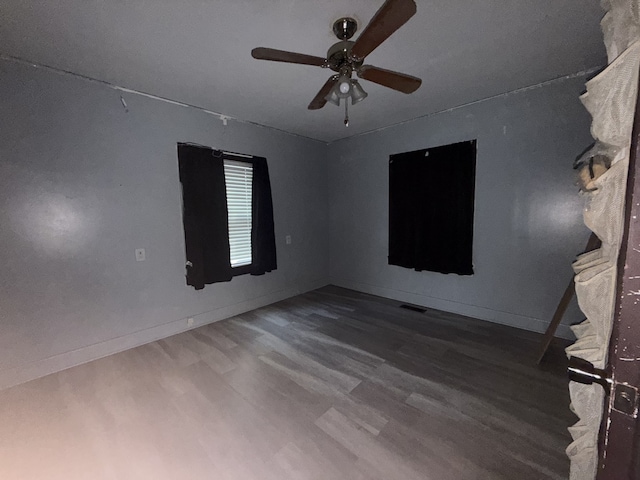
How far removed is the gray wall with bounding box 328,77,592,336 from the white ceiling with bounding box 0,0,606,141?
320 millimetres

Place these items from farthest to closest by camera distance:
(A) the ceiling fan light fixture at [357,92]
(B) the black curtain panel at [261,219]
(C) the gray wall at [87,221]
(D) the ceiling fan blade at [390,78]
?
(B) the black curtain panel at [261,219]
(C) the gray wall at [87,221]
(A) the ceiling fan light fixture at [357,92]
(D) the ceiling fan blade at [390,78]

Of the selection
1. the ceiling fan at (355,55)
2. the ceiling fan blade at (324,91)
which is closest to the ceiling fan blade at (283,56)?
the ceiling fan at (355,55)

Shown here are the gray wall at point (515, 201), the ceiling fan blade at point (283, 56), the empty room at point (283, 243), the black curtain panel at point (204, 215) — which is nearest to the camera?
the empty room at point (283, 243)

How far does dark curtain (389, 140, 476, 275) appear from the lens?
120 inches

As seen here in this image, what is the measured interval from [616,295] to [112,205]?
330 centimetres

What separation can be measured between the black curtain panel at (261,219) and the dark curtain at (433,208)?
5.93 feet

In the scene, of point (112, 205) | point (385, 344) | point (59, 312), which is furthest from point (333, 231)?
point (59, 312)

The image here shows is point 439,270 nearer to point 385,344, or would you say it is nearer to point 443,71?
point 385,344

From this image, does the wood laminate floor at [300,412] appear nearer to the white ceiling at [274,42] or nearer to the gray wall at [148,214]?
the gray wall at [148,214]

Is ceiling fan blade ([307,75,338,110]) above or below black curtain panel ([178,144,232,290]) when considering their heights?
above

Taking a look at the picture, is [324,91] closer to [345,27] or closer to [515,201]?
[345,27]

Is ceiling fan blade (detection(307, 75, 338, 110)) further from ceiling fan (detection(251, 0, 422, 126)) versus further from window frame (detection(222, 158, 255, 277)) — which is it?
window frame (detection(222, 158, 255, 277))

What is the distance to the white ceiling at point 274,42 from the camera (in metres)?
1.51

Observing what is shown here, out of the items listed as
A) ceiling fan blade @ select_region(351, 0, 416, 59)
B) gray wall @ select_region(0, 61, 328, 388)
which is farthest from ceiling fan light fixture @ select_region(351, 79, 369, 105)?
gray wall @ select_region(0, 61, 328, 388)
